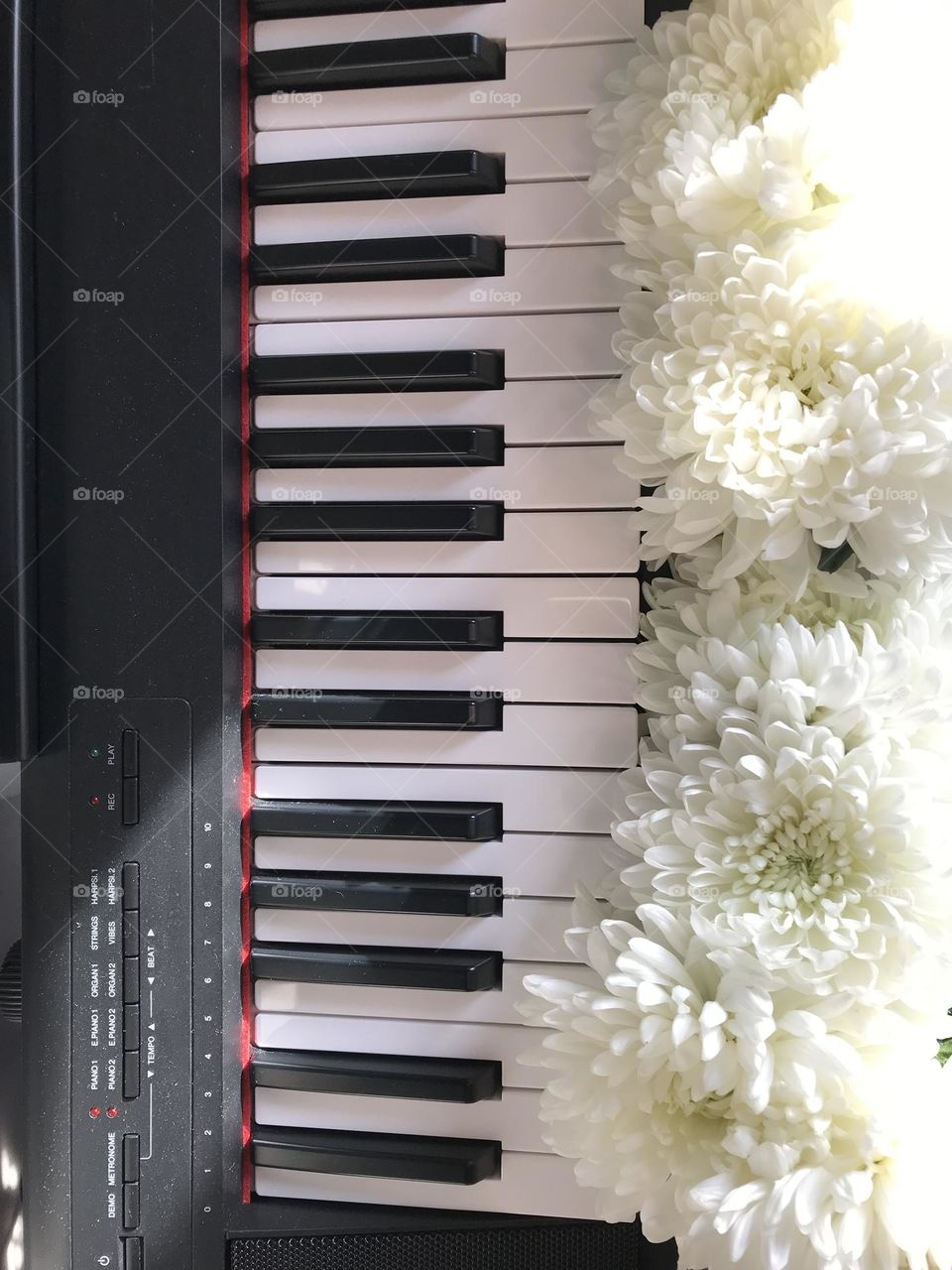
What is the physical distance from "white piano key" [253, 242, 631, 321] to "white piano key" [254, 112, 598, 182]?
0.29 feet

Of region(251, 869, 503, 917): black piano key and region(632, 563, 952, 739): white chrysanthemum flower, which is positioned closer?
region(632, 563, 952, 739): white chrysanthemum flower

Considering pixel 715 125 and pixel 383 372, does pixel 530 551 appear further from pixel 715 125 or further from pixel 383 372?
pixel 715 125

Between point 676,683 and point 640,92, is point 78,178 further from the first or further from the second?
point 676,683

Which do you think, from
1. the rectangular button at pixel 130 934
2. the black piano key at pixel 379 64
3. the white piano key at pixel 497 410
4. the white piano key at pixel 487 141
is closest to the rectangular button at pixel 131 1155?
the rectangular button at pixel 130 934

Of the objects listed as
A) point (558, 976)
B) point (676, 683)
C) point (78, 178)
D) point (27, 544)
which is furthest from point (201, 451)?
point (558, 976)

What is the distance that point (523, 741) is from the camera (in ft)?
3.97

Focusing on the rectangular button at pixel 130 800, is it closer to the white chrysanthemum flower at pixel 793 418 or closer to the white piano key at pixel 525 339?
the white piano key at pixel 525 339

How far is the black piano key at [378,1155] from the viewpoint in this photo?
122 cm

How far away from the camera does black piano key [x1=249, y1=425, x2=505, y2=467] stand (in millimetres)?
1184

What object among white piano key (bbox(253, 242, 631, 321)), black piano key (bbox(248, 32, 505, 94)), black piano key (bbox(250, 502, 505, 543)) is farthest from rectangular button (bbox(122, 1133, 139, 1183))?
black piano key (bbox(248, 32, 505, 94))

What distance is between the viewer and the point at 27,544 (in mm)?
1232

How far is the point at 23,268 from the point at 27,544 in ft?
1.02

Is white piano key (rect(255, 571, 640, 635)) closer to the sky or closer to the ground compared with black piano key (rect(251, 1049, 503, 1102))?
closer to the sky

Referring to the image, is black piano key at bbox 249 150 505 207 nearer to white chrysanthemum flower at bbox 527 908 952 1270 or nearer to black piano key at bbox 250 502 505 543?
black piano key at bbox 250 502 505 543
